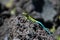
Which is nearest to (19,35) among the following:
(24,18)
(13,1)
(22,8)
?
(24,18)

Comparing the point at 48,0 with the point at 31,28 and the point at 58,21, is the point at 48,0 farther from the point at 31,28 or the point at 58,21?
the point at 31,28

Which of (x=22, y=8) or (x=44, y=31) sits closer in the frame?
(x=44, y=31)

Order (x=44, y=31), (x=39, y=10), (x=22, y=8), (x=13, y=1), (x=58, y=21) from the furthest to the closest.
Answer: (x=13, y=1) → (x=22, y=8) → (x=39, y=10) → (x=58, y=21) → (x=44, y=31)

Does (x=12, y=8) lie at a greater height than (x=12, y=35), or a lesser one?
lesser

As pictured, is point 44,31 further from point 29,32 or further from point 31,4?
point 31,4

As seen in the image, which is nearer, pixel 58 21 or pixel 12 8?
pixel 58 21

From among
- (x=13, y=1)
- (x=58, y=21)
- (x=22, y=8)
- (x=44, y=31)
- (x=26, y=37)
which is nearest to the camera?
(x=26, y=37)

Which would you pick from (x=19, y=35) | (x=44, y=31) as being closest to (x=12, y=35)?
(x=19, y=35)

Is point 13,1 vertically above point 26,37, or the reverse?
point 26,37

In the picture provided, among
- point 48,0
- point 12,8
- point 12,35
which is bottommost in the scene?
point 12,8

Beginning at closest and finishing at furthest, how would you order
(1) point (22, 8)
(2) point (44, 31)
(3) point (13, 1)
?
(2) point (44, 31) < (1) point (22, 8) < (3) point (13, 1)
